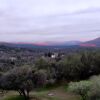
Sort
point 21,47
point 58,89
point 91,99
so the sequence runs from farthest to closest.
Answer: point 21,47 → point 58,89 → point 91,99

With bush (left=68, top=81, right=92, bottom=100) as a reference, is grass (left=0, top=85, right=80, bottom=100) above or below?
below

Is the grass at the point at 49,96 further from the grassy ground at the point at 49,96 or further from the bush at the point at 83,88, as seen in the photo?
the bush at the point at 83,88

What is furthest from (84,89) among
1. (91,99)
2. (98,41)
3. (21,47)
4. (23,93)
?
(98,41)

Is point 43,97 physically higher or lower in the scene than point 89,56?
lower

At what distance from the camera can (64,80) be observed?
56.5 meters

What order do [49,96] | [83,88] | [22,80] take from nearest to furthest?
[83,88] < [22,80] < [49,96]

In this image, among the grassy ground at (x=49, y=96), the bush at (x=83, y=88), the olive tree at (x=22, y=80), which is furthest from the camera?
the grassy ground at (x=49, y=96)

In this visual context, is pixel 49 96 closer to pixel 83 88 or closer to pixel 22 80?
pixel 22 80

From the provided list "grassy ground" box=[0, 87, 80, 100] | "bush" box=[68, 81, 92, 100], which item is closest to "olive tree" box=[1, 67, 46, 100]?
"grassy ground" box=[0, 87, 80, 100]

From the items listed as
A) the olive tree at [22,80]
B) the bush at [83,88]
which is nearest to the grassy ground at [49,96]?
the olive tree at [22,80]

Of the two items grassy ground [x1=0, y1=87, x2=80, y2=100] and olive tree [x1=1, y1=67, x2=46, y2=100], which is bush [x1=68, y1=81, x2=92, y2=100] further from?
olive tree [x1=1, y1=67, x2=46, y2=100]

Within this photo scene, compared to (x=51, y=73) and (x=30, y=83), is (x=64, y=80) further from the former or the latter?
(x=30, y=83)

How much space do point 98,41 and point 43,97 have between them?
9373cm

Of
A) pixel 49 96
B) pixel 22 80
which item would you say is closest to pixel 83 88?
pixel 49 96
